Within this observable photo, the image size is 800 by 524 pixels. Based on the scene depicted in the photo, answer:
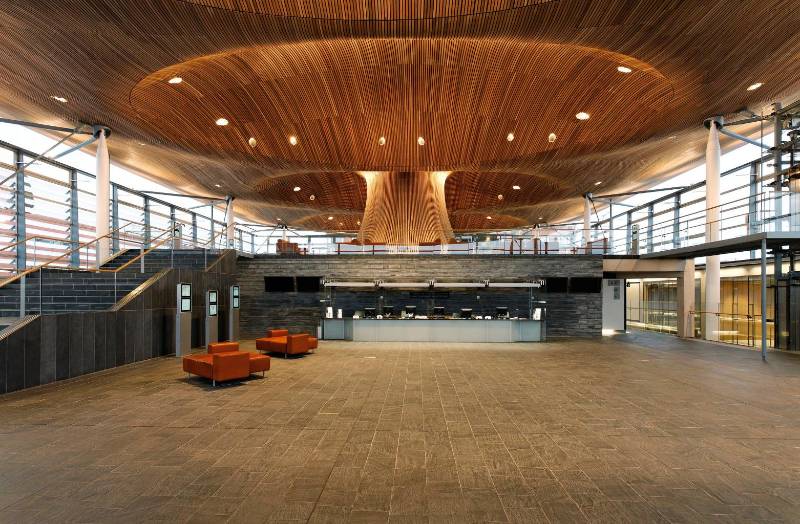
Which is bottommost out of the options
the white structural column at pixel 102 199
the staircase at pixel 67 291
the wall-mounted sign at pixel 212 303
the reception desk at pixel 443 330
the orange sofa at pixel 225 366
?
the reception desk at pixel 443 330

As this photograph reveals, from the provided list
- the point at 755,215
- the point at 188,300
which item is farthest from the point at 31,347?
the point at 755,215

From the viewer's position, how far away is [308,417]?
625 cm

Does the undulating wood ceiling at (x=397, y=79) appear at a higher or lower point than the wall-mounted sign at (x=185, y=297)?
higher

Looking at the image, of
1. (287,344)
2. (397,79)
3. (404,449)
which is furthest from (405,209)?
(404,449)

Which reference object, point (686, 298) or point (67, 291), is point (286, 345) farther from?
point (686, 298)

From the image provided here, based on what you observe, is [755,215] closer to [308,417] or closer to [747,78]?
[747,78]

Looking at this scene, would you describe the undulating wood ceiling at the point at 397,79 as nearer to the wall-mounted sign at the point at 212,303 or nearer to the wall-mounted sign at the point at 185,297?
the wall-mounted sign at the point at 185,297

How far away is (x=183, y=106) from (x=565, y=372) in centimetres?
1275

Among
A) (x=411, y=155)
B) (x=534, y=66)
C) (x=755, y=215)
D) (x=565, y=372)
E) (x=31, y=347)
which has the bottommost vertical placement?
(x=565, y=372)

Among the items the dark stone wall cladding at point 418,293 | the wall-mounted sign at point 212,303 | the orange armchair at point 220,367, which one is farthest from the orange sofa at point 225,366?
the dark stone wall cladding at point 418,293

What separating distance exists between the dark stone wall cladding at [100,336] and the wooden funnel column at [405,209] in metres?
7.85

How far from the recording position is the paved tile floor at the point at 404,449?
3672 millimetres

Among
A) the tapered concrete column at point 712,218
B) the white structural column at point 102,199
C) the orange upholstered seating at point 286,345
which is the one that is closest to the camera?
the orange upholstered seating at point 286,345

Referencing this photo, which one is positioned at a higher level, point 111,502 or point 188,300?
point 188,300
